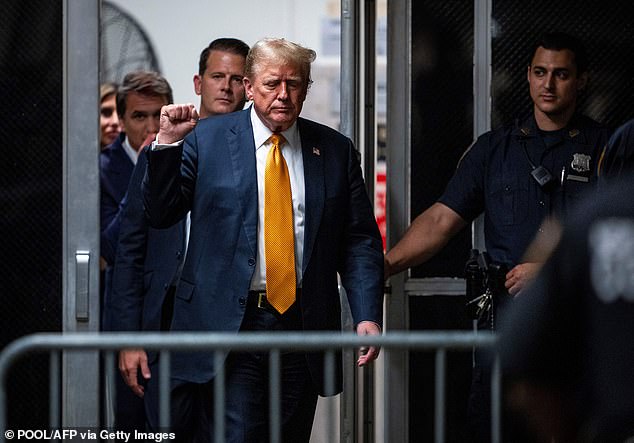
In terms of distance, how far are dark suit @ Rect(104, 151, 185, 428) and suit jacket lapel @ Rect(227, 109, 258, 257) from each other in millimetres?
652

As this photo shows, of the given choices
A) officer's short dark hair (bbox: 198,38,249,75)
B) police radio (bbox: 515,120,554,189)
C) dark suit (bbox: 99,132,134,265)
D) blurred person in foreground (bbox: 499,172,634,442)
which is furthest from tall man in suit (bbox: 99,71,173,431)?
blurred person in foreground (bbox: 499,172,634,442)

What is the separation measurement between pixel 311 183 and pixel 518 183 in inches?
39.5

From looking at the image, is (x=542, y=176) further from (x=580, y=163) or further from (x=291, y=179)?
(x=291, y=179)

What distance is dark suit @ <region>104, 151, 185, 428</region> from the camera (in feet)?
18.5

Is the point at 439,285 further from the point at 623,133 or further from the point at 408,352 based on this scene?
the point at 623,133

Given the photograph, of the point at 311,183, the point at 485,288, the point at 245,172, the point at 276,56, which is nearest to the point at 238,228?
the point at 245,172

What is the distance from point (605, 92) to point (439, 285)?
100 cm

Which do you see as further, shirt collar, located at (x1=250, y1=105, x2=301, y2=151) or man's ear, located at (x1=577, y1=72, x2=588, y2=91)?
man's ear, located at (x1=577, y1=72, x2=588, y2=91)

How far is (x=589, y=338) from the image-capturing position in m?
2.36

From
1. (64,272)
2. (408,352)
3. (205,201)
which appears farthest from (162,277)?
(408,352)

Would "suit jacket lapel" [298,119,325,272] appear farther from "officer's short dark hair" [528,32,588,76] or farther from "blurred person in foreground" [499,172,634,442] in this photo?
"blurred person in foreground" [499,172,634,442]

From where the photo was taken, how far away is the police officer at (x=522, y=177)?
18.5ft

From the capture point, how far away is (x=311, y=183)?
504 cm

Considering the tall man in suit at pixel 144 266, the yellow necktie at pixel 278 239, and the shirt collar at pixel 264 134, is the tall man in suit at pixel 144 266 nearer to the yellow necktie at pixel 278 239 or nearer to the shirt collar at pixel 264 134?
the shirt collar at pixel 264 134
